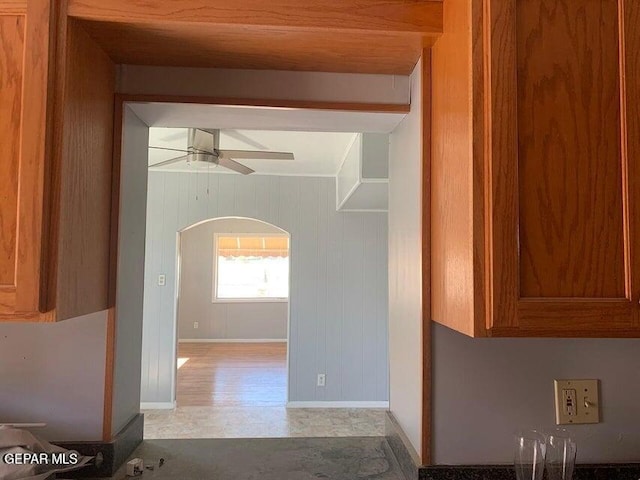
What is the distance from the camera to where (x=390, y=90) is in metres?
1.26

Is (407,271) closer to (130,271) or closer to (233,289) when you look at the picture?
(130,271)

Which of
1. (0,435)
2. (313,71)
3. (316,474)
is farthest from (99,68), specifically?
(316,474)

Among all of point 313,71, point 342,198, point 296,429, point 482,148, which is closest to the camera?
point 482,148

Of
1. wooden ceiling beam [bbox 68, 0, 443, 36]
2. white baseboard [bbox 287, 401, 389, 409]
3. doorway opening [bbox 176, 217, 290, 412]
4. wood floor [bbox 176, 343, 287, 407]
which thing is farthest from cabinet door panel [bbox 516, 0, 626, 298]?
doorway opening [bbox 176, 217, 290, 412]

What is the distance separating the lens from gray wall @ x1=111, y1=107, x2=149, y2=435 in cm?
122

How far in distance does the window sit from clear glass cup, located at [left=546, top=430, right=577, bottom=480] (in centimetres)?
793

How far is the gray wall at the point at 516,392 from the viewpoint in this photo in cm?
110

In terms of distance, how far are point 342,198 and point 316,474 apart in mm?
3584

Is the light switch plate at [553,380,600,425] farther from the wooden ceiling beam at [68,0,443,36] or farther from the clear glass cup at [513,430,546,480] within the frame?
the wooden ceiling beam at [68,0,443,36]

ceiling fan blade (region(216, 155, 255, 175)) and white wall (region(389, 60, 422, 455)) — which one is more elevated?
ceiling fan blade (region(216, 155, 255, 175))

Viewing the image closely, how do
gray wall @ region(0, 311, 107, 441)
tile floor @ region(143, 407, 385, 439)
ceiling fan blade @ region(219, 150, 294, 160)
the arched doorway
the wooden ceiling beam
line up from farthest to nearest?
the arched doorway, tile floor @ region(143, 407, 385, 439), ceiling fan blade @ region(219, 150, 294, 160), gray wall @ region(0, 311, 107, 441), the wooden ceiling beam

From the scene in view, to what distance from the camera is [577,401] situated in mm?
1153

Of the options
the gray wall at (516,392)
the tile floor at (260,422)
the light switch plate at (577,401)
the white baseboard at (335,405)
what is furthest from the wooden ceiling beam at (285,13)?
the white baseboard at (335,405)

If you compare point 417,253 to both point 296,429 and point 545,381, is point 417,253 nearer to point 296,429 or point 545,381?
point 545,381
